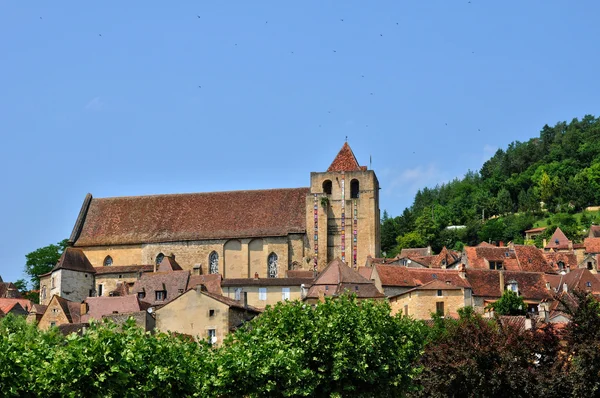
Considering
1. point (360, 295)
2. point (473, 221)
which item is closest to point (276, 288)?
point (360, 295)

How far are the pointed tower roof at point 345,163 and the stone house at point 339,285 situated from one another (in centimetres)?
1549

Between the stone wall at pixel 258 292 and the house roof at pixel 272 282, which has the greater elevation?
the house roof at pixel 272 282

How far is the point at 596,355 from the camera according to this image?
37.3 metres

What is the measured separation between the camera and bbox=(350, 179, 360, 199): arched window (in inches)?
3174

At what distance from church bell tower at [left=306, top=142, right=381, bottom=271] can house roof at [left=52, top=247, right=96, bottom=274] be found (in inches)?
669

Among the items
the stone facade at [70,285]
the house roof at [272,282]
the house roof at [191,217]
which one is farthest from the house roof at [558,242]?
the stone facade at [70,285]

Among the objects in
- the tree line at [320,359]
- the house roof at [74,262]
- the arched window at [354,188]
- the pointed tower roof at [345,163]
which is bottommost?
the tree line at [320,359]

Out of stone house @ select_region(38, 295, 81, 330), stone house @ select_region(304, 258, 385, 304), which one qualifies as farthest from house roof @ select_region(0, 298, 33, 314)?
stone house @ select_region(304, 258, 385, 304)

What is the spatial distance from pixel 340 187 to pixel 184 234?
12.7 metres

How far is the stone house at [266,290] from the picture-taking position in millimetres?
69875

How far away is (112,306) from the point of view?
67.6 meters

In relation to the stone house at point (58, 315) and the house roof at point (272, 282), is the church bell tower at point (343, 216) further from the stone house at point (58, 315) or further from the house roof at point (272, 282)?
the stone house at point (58, 315)

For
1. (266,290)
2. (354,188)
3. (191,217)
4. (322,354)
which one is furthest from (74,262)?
(322,354)

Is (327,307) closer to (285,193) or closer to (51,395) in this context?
(51,395)
